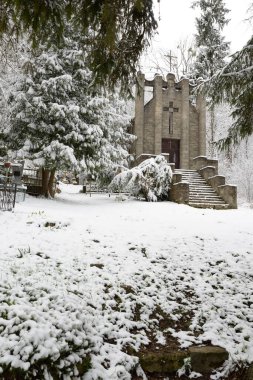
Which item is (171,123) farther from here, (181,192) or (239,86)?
(239,86)

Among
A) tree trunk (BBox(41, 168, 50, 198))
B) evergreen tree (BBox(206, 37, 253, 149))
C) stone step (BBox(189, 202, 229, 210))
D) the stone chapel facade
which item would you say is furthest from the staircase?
evergreen tree (BBox(206, 37, 253, 149))

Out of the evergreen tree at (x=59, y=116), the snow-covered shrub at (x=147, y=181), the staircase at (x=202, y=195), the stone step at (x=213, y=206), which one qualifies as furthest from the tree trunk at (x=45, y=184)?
the stone step at (x=213, y=206)

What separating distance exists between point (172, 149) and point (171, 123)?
1.90m

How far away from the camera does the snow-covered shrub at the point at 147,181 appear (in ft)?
49.5

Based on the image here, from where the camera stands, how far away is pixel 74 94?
48.1 ft

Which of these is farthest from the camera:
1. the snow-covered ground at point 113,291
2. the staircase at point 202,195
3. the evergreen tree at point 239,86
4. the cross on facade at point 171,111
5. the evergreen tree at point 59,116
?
the cross on facade at point 171,111

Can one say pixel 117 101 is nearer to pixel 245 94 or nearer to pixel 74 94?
pixel 74 94

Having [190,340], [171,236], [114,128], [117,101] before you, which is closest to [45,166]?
[114,128]

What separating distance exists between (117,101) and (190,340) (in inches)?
570

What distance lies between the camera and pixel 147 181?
1514 centimetres

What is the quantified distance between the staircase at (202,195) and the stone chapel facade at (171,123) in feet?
16.6

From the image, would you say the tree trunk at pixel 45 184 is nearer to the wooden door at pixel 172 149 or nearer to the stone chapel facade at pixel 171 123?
the stone chapel facade at pixel 171 123

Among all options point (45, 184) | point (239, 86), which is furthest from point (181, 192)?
point (239, 86)

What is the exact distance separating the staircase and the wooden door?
5.13 metres
